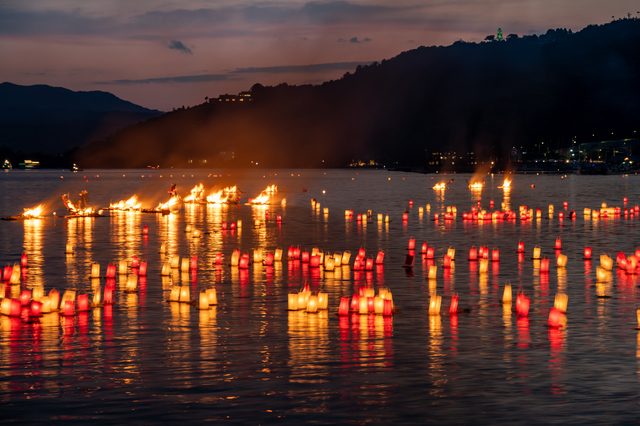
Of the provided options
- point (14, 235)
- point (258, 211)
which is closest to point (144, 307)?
point (14, 235)

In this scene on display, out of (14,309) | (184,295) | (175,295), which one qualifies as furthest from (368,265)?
(14,309)

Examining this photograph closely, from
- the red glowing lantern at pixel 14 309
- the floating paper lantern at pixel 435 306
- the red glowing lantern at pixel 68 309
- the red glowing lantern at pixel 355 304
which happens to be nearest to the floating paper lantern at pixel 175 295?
the red glowing lantern at pixel 68 309

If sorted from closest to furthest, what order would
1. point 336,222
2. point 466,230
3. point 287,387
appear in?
point 287,387, point 466,230, point 336,222

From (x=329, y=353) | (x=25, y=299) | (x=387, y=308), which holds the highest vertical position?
(x=25, y=299)

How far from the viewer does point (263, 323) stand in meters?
24.3

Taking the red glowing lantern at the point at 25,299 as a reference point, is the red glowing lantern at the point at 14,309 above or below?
below

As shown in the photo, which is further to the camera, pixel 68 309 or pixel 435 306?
pixel 435 306

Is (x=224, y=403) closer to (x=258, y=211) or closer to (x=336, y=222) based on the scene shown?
(x=336, y=222)

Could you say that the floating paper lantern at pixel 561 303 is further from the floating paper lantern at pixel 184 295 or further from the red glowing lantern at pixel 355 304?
the floating paper lantern at pixel 184 295

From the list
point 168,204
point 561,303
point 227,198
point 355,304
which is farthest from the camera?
point 227,198

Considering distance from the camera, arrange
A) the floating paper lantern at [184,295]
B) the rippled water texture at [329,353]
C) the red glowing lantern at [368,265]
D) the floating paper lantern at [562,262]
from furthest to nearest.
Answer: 1. the floating paper lantern at [562,262]
2. the red glowing lantern at [368,265]
3. the floating paper lantern at [184,295]
4. the rippled water texture at [329,353]

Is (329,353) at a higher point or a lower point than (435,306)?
lower

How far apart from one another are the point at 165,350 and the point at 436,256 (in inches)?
955

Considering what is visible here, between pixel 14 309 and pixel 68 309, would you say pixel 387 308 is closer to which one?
pixel 68 309
